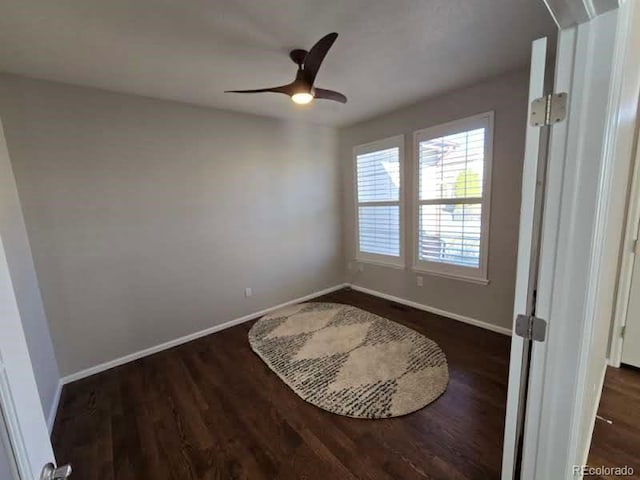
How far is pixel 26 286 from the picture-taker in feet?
6.52

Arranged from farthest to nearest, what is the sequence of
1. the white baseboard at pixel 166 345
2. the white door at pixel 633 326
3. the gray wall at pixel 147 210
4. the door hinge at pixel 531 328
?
the white baseboard at pixel 166 345 → the gray wall at pixel 147 210 → the white door at pixel 633 326 → the door hinge at pixel 531 328

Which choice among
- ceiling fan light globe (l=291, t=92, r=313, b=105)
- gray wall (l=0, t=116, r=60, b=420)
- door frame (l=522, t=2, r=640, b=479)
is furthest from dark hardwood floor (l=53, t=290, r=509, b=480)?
ceiling fan light globe (l=291, t=92, r=313, b=105)

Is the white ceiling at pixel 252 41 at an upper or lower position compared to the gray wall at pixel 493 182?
upper

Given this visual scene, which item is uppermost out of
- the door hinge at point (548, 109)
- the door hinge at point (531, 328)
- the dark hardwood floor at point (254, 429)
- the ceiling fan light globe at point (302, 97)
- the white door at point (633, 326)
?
the ceiling fan light globe at point (302, 97)

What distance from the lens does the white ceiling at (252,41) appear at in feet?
5.31

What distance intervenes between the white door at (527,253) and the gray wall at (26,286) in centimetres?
262

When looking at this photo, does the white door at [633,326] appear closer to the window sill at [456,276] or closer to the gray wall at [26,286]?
the window sill at [456,276]

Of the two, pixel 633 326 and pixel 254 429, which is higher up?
pixel 633 326

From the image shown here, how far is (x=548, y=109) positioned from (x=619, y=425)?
2129mm

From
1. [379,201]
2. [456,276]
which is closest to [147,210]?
[379,201]

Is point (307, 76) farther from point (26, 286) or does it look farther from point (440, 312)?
point (440, 312)

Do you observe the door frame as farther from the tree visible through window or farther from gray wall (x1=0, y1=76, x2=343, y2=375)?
gray wall (x1=0, y1=76, x2=343, y2=375)

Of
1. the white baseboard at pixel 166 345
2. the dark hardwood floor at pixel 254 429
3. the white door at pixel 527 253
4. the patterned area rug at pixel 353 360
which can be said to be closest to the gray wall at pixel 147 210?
the white baseboard at pixel 166 345

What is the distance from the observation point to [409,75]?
2.55 m
